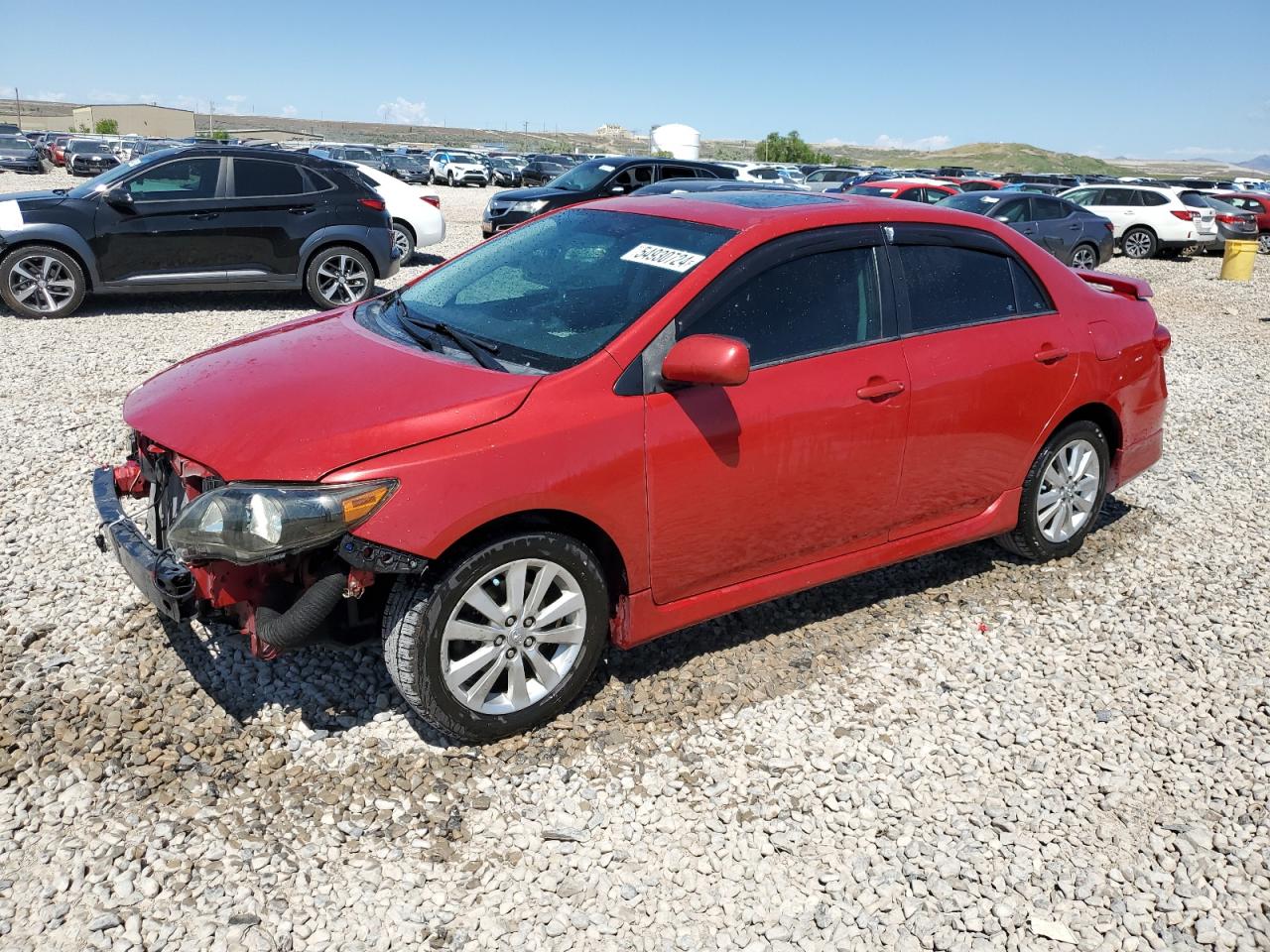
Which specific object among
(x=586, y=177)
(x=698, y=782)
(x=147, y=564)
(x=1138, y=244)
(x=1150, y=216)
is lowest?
(x=698, y=782)

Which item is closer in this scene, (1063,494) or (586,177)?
(1063,494)

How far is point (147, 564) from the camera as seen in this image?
3.26 metres

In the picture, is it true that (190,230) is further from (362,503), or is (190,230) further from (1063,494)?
(1063,494)

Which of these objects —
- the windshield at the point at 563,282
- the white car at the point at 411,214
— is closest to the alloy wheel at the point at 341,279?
A: the white car at the point at 411,214

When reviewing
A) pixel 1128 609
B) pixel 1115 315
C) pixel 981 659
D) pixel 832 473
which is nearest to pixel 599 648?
pixel 832 473

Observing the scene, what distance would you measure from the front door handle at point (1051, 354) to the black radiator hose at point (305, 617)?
10.4ft

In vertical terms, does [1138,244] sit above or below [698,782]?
Result: above

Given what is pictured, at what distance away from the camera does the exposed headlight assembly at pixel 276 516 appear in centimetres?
297

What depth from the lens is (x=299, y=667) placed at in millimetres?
3947

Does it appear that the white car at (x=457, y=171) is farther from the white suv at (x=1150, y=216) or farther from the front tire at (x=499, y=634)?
the front tire at (x=499, y=634)

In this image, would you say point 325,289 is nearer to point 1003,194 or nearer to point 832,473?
point 832,473

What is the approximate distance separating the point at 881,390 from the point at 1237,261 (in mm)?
18343

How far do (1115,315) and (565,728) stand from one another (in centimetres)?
342

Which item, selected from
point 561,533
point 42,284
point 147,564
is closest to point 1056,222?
point 42,284
